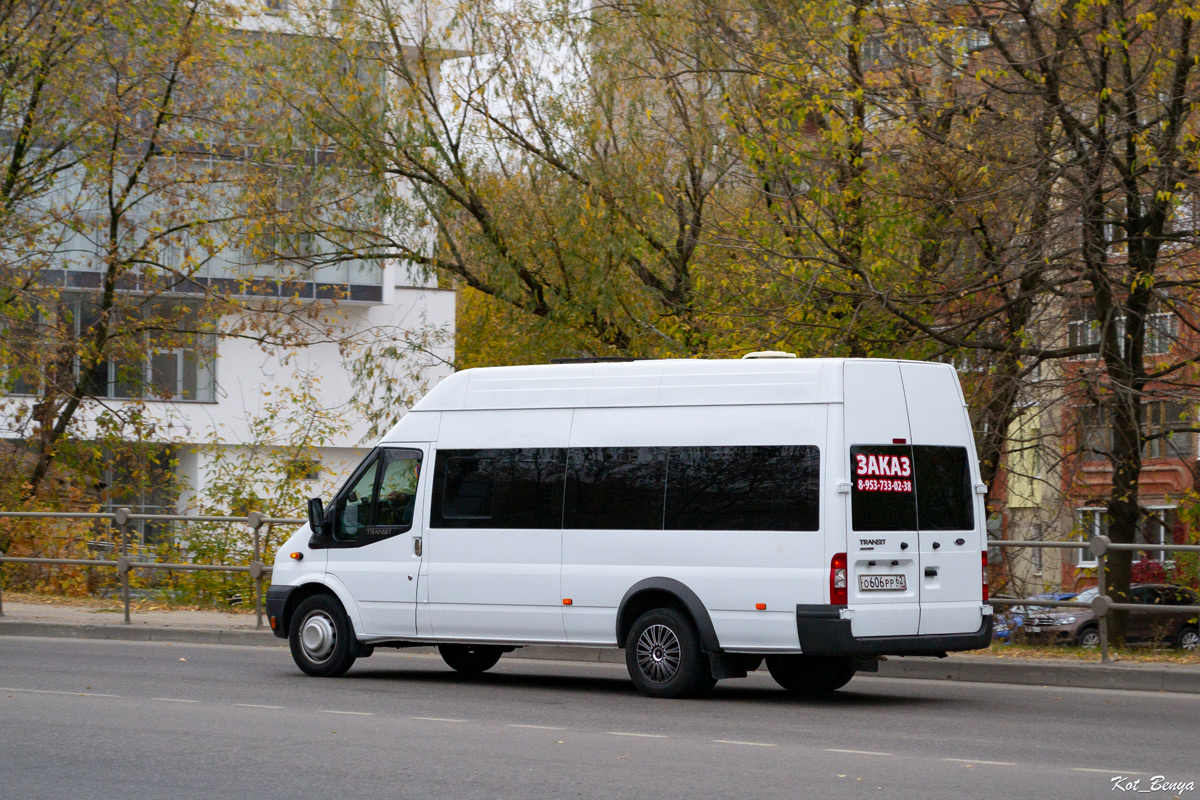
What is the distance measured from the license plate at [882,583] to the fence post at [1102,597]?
3233mm

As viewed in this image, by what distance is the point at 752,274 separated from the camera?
59.0ft

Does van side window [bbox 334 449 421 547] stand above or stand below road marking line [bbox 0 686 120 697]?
above

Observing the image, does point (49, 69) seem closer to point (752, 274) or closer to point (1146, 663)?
point (752, 274)

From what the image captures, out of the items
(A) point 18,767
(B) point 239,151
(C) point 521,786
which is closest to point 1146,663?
(C) point 521,786

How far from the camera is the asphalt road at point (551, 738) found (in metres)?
7.78

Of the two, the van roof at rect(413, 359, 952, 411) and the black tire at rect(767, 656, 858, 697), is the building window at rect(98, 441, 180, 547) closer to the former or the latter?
the van roof at rect(413, 359, 952, 411)

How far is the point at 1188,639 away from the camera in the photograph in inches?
582

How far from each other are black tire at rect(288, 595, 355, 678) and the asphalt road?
24 centimetres

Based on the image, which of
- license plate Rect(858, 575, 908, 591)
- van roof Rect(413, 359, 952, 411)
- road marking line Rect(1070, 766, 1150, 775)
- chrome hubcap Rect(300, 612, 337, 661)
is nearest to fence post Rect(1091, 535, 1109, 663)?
van roof Rect(413, 359, 952, 411)

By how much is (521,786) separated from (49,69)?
19.4 meters

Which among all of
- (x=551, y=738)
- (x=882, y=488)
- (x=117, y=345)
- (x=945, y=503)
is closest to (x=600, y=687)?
(x=882, y=488)

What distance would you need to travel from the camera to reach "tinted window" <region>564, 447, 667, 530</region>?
1191 centimetres

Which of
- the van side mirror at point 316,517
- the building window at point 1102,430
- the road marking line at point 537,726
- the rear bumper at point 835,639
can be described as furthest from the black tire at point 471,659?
the building window at point 1102,430

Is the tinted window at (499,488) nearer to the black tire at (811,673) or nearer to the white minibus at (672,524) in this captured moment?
the white minibus at (672,524)
